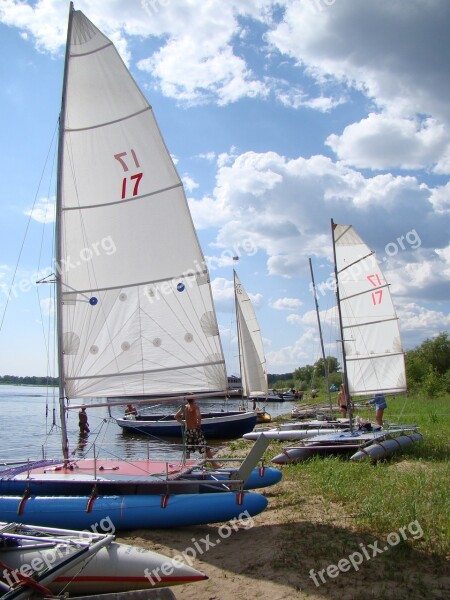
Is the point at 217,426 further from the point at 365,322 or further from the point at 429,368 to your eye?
the point at 429,368

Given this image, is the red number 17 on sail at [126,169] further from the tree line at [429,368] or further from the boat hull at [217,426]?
the tree line at [429,368]

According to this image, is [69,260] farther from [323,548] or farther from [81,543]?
[323,548]

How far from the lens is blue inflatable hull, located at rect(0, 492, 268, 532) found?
895 centimetres

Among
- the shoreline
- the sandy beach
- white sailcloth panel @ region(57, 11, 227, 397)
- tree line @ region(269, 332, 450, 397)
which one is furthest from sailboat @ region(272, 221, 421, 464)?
tree line @ region(269, 332, 450, 397)

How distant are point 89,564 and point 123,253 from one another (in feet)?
22.1

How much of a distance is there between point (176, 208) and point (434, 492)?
7.92 metres

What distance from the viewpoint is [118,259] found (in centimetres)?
1183

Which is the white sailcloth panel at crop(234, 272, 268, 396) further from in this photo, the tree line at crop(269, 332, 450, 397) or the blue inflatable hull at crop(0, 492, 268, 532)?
the blue inflatable hull at crop(0, 492, 268, 532)

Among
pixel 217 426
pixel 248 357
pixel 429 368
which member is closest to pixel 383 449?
pixel 217 426

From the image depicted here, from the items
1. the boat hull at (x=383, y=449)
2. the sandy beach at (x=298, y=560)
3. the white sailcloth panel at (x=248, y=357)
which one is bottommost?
the sandy beach at (x=298, y=560)

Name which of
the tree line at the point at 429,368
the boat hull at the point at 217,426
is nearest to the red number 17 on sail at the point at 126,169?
the boat hull at the point at 217,426

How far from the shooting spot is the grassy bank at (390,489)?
26.1 feet

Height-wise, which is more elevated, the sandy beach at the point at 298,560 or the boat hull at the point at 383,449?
the boat hull at the point at 383,449

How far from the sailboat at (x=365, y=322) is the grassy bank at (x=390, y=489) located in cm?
391
